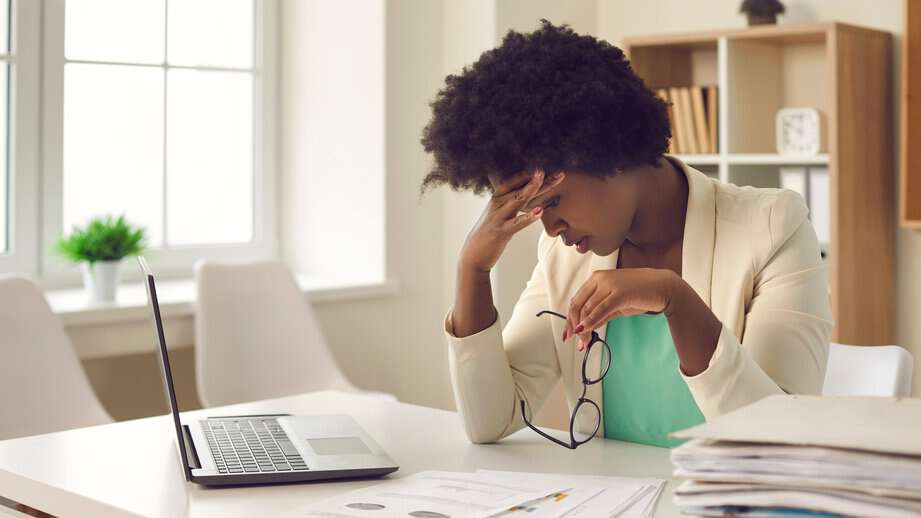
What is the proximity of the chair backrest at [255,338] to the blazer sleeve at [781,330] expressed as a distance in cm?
188

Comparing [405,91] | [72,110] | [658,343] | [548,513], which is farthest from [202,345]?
[548,513]

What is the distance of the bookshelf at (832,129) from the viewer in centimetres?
324

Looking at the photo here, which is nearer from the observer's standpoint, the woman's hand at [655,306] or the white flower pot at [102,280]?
the woman's hand at [655,306]

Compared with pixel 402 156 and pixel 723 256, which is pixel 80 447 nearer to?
pixel 723 256

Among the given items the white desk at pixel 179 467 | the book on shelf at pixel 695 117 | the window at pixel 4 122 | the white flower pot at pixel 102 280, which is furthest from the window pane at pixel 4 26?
the book on shelf at pixel 695 117

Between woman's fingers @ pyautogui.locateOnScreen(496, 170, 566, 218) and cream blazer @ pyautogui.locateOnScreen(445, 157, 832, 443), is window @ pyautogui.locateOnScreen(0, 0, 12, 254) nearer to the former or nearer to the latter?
cream blazer @ pyautogui.locateOnScreen(445, 157, 832, 443)

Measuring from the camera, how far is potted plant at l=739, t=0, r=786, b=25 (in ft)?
11.5

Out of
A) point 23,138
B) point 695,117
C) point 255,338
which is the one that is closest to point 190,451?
point 255,338

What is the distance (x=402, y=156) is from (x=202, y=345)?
1056mm

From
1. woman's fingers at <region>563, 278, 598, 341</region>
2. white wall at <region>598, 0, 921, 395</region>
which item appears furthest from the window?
woman's fingers at <region>563, 278, 598, 341</region>

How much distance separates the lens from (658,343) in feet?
5.64

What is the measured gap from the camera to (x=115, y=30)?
363cm

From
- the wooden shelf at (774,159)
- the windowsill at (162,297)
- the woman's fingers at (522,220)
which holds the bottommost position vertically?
the windowsill at (162,297)

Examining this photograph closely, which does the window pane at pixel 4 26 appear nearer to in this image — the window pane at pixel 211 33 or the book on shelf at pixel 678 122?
the window pane at pixel 211 33
